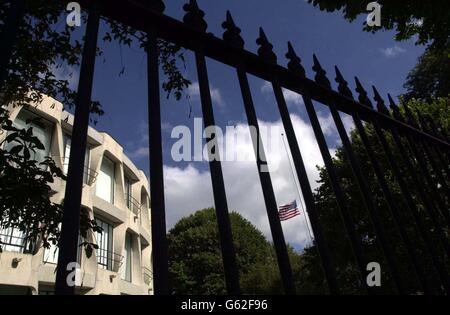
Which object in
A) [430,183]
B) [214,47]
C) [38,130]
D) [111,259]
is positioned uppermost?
[38,130]

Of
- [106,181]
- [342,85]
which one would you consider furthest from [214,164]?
[106,181]

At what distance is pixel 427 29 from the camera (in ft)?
14.9

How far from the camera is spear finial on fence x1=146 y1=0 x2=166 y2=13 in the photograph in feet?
6.42

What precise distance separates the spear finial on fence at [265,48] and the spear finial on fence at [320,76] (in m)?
0.48

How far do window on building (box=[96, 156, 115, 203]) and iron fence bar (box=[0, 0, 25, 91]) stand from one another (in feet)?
83.3

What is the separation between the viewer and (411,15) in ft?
14.4

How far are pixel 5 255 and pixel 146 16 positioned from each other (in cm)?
1754

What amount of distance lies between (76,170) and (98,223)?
2371 centimetres

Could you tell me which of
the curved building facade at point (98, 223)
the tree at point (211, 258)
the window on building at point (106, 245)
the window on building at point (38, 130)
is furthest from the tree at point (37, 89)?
the tree at point (211, 258)

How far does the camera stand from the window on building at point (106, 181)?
25.6 metres

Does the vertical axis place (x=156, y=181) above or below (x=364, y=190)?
below

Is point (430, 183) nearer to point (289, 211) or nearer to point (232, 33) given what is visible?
point (232, 33)

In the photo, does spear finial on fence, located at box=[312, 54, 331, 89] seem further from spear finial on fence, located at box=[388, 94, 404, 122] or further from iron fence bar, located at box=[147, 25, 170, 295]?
iron fence bar, located at box=[147, 25, 170, 295]

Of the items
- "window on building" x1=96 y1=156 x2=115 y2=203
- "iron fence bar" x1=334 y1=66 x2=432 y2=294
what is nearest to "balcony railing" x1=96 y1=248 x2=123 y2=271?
"window on building" x1=96 y1=156 x2=115 y2=203
